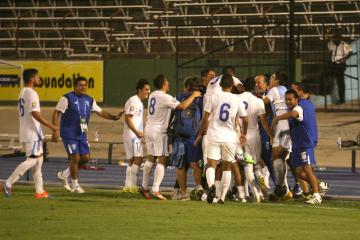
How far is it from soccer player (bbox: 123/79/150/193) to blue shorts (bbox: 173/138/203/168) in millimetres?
1332

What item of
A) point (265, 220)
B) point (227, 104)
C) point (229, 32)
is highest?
point (229, 32)

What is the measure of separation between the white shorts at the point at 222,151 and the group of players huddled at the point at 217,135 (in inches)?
0.4

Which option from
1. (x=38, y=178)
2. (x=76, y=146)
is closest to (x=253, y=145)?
(x=76, y=146)

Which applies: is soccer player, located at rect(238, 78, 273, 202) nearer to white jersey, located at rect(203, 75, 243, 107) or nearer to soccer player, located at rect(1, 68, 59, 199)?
white jersey, located at rect(203, 75, 243, 107)

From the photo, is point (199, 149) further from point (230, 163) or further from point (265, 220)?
point (265, 220)

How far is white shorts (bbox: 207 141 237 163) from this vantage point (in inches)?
667

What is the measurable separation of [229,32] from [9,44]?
835cm

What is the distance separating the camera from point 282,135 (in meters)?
18.3

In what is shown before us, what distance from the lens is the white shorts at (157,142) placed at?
18234 millimetres

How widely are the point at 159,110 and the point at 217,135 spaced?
162 centimetres

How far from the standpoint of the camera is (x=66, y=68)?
34219mm

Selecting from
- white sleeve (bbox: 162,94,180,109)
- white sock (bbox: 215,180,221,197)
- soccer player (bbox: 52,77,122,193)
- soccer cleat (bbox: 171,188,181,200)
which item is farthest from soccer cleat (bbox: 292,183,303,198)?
soccer player (bbox: 52,77,122,193)

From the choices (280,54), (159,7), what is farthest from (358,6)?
(159,7)

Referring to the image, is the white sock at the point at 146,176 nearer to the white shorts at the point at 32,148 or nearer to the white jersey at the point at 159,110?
the white jersey at the point at 159,110
